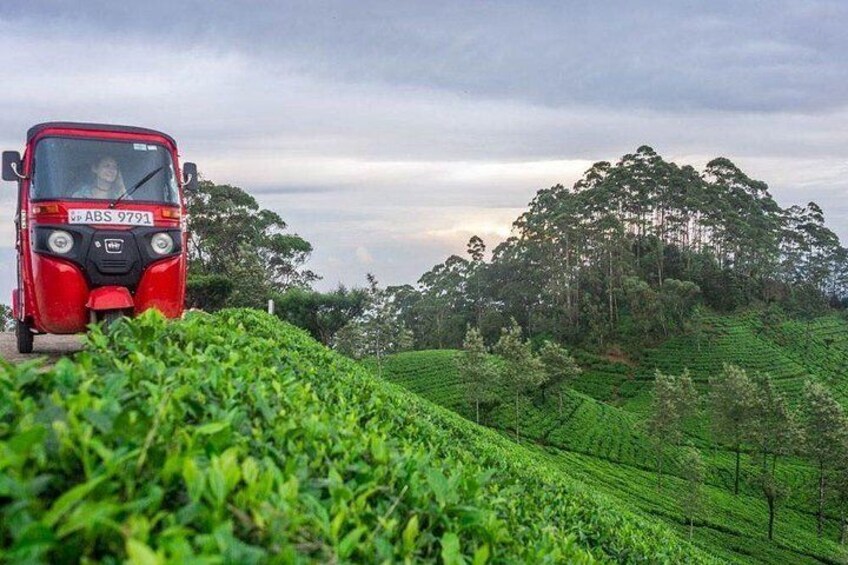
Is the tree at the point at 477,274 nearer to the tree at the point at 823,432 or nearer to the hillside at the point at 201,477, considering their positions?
the tree at the point at 823,432

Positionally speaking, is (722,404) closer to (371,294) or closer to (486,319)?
(371,294)

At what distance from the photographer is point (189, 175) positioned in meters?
8.83

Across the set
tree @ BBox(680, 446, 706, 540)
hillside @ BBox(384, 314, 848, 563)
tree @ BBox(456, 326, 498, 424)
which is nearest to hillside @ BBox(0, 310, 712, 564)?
hillside @ BBox(384, 314, 848, 563)

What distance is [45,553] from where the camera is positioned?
1.43 metres

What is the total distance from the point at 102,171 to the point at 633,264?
73.8 metres

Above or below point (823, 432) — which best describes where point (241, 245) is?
above

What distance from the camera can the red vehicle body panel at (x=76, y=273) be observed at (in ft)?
24.3

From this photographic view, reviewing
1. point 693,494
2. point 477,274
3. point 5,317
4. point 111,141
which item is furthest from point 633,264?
point 111,141

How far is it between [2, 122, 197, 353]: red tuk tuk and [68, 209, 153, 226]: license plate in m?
0.01

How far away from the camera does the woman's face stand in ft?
26.1

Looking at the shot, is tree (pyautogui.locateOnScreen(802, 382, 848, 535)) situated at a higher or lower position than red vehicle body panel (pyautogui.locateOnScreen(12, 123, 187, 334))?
lower

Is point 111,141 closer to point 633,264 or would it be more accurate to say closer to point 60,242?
point 60,242

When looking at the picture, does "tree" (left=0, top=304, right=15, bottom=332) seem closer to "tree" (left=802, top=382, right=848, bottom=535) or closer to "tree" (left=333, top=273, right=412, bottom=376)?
"tree" (left=333, top=273, right=412, bottom=376)

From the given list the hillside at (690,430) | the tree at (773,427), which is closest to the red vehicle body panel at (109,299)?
the hillside at (690,430)
